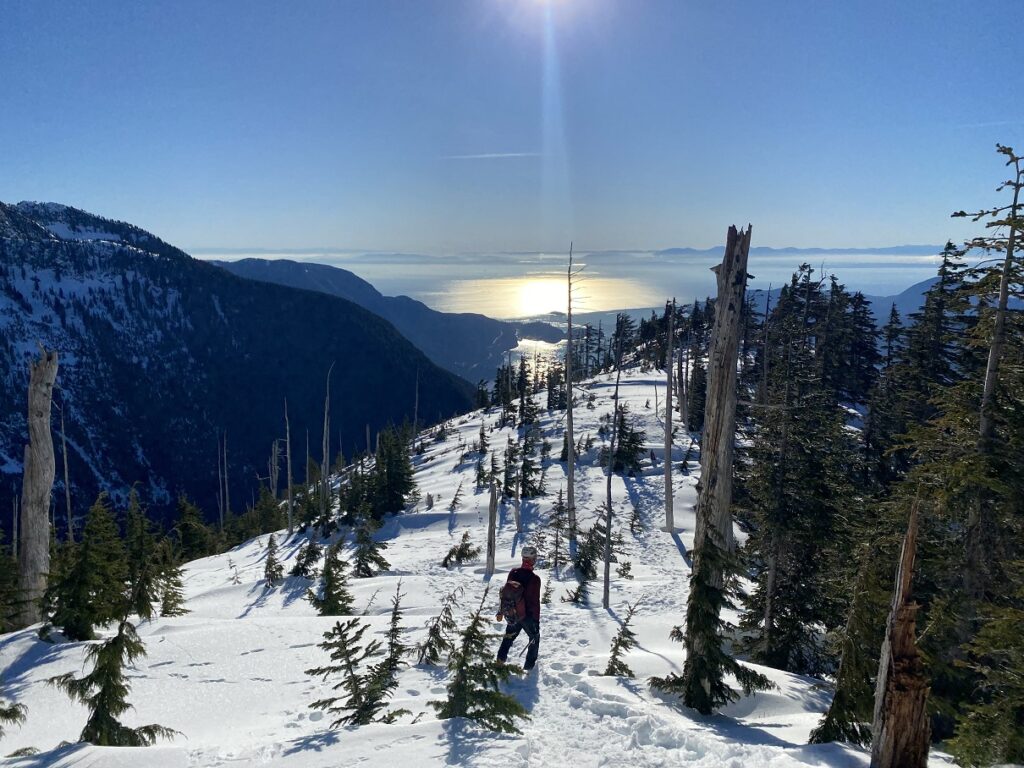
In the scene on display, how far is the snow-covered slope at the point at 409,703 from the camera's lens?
4.89 metres

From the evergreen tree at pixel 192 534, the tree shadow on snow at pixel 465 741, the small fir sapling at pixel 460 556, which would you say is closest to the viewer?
the tree shadow on snow at pixel 465 741

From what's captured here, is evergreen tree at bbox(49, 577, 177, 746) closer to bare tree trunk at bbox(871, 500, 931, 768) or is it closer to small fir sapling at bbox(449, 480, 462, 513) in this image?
bare tree trunk at bbox(871, 500, 931, 768)

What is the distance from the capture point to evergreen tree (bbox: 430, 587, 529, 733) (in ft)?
17.7

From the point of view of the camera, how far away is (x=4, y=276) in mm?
138250

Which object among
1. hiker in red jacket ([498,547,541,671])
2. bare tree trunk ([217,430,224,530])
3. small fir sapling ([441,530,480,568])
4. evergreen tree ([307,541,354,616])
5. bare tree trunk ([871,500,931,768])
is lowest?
bare tree trunk ([217,430,224,530])

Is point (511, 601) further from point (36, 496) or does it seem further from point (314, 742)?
point (36, 496)

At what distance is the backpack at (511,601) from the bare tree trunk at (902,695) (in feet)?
15.0

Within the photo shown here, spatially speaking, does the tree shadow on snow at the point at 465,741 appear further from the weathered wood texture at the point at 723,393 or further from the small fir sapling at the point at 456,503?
the small fir sapling at the point at 456,503

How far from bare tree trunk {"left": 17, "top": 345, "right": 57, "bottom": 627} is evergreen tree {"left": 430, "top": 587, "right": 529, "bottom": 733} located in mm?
11409

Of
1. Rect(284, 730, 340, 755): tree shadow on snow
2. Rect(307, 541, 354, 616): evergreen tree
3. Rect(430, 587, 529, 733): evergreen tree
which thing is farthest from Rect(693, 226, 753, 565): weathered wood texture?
Rect(307, 541, 354, 616): evergreen tree

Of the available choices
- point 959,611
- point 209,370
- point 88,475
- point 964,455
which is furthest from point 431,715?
point 209,370

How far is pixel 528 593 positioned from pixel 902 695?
15.8ft

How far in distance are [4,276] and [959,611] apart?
626 feet

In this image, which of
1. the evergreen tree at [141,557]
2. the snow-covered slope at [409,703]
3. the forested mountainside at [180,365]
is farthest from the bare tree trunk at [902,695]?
the forested mountainside at [180,365]
